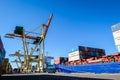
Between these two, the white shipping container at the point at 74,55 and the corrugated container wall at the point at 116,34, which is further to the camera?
the white shipping container at the point at 74,55

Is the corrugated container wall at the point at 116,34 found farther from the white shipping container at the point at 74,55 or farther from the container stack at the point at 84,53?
the white shipping container at the point at 74,55

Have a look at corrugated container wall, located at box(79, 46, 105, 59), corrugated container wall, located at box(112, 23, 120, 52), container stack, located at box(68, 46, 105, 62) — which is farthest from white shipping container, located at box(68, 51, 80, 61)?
corrugated container wall, located at box(112, 23, 120, 52)

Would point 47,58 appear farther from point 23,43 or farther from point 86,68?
point 86,68

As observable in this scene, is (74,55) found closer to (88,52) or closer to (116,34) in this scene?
(88,52)

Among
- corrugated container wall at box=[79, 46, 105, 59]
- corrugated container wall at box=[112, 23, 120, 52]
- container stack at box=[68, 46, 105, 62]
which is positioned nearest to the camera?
corrugated container wall at box=[112, 23, 120, 52]

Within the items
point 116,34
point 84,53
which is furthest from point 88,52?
point 116,34

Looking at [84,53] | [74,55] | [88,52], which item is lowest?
[74,55]

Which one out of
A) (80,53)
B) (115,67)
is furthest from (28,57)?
(115,67)

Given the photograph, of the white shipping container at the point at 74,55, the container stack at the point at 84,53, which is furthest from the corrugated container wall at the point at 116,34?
the white shipping container at the point at 74,55

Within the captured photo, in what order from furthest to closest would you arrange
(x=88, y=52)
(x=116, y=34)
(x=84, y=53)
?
1. (x=88, y=52)
2. (x=84, y=53)
3. (x=116, y=34)

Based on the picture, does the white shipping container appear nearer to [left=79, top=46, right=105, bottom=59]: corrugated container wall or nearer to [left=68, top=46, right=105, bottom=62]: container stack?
[left=68, top=46, right=105, bottom=62]: container stack

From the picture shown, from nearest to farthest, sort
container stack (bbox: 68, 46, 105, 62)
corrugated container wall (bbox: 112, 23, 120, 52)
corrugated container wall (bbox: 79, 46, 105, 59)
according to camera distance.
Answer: corrugated container wall (bbox: 112, 23, 120, 52) < container stack (bbox: 68, 46, 105, 62) < corrugated container wall (bbox: 79, 46, 105, 59)

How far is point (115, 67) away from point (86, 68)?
10.4 meters

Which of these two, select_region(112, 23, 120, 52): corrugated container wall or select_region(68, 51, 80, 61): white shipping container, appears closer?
select_region(112, 23, 120, 52): corrugated container wall
